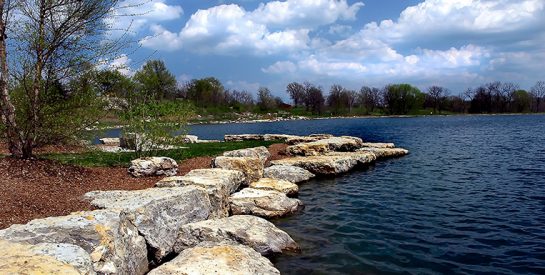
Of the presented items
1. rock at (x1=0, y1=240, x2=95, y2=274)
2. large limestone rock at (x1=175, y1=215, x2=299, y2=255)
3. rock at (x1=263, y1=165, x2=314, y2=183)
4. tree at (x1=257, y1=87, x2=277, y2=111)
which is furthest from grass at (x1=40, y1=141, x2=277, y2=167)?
tree at (x1=257, y1=87, x2=277, y2=111)

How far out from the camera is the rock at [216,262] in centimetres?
765

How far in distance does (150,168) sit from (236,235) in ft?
29.5

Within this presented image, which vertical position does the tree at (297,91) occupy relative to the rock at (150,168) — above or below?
above

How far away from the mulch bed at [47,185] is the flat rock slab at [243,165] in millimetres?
2654

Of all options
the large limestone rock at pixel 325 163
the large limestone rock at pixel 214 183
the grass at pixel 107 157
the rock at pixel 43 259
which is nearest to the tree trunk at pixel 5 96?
the grass at pixel 107 157

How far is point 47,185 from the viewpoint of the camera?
13914 millimetres

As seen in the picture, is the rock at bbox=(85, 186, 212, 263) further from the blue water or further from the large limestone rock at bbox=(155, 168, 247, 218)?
the blue water

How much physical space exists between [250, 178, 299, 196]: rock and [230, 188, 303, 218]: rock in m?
1.42

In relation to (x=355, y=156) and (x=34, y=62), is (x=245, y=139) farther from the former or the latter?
(x=34, y=62)

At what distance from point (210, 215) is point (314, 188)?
866cm

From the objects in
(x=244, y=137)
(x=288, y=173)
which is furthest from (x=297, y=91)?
(x=288, y=173)

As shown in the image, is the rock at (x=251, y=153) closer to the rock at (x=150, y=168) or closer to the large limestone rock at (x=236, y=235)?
the rock at (x=150, y=168)

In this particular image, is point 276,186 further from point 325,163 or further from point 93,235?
point 93,235

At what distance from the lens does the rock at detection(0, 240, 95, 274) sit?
5.40 metres
